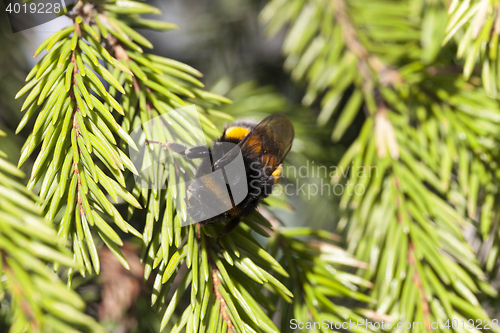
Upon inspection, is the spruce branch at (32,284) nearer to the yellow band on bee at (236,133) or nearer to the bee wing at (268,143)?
the bee wing at (268,143)

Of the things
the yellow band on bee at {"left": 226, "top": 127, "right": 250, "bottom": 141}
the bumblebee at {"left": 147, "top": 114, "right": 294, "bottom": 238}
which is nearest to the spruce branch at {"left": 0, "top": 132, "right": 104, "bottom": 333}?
the bumblebee at {"left": 147, "top": 114, "right": 294, "bottom": 238}

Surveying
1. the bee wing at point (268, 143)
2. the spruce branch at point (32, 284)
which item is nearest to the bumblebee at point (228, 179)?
the bee wing at point (268, 143)

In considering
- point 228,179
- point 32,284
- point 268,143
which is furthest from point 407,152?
point 32,284

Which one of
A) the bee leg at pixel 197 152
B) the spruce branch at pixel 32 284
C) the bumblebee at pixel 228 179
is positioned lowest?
the bumblebee at pixel 228 179

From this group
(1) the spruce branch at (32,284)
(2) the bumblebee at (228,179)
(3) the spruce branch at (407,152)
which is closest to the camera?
(1) the spruce branch at (32,284)

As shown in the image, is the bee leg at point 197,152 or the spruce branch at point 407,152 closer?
A: the bee leg at point 197,152

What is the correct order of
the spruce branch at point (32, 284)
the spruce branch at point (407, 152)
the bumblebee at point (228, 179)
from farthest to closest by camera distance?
the spruce branch at point (407, 152) < the bumblebee at point (228, 179) < the spruce branch at point (32, 284)

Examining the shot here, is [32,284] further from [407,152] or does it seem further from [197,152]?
[407,152]

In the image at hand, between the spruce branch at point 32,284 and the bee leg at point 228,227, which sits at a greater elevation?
the spruce branch at point 32,284
